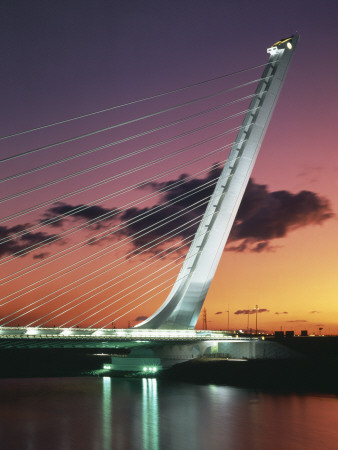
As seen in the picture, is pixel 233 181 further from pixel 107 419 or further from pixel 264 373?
pixel 107 419

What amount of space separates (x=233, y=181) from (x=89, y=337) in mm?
10534

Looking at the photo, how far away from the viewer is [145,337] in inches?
1160

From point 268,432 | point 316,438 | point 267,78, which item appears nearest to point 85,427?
point 268,432

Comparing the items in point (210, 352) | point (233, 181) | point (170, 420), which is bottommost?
point (170, 420)

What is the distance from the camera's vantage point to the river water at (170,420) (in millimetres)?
16969

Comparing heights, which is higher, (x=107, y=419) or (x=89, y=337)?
(x=89, y=337)

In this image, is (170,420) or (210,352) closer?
(170,420)

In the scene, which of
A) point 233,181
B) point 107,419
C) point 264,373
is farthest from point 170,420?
point 233,181

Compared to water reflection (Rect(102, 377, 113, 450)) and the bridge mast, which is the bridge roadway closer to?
the bridge mast

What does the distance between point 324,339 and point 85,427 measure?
142ft

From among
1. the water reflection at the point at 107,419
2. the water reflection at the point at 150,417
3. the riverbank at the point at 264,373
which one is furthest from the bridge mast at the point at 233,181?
the water reflection at the point at 107,419

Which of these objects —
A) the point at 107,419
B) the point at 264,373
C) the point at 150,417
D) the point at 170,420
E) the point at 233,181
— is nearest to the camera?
the point at 170,420

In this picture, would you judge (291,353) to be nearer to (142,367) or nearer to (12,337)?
(142,367)

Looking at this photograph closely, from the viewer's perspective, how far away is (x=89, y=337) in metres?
27.6
